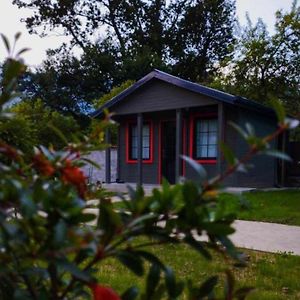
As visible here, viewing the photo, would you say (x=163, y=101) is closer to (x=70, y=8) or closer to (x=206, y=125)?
(x=206, y=125)

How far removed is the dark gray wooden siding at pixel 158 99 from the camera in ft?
43.5

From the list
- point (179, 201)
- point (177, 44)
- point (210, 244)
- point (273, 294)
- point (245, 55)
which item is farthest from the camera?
point (177, 44)

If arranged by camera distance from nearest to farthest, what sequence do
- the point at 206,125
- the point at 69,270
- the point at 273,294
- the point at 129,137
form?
the point at 69,270, the point at 273,294, the point at 206,125, the point at 129,137

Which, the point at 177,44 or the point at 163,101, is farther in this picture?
the point at 177,44

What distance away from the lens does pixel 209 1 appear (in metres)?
31.3

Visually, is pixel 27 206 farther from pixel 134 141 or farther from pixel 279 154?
pixel 134 141

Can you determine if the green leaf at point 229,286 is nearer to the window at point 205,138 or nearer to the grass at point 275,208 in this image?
the grass at point 275,208

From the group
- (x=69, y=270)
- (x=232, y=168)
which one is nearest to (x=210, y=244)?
(x=232, y=168)

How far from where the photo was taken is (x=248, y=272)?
4.56m

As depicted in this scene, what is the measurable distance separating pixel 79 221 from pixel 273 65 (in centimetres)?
1998

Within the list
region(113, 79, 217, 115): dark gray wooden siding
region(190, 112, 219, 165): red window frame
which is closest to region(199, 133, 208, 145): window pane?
region(190, 112, 219, 165): red window frame

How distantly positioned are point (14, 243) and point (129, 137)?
14.8 meters

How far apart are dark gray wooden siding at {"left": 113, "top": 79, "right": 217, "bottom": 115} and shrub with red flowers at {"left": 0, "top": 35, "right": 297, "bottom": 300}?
38.6ft

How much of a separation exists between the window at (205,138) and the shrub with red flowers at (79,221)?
39.7 feet
